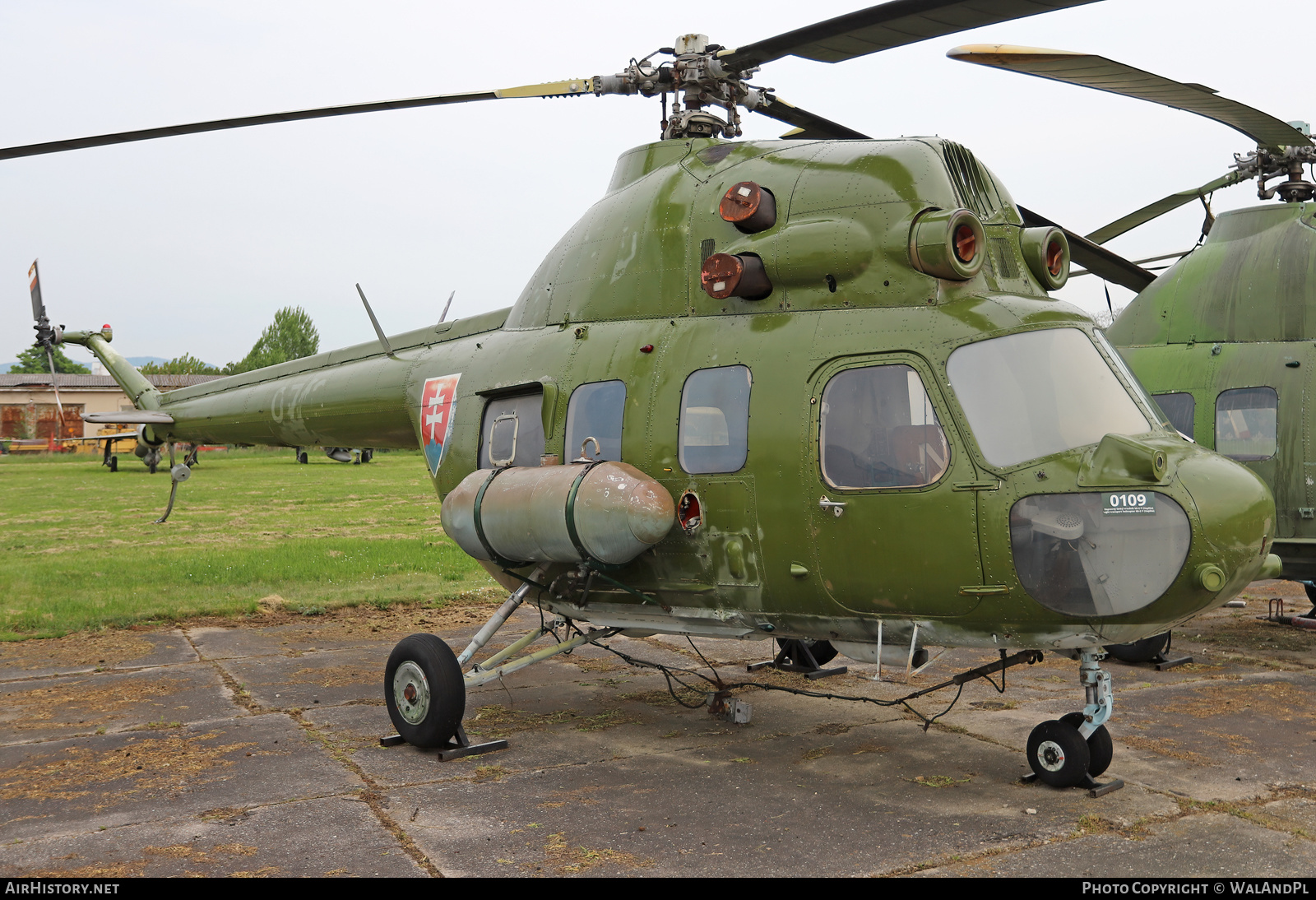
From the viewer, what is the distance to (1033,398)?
5.46m

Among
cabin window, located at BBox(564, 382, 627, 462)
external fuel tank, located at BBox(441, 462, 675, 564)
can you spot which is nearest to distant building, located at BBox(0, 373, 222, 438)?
external fuel tank, located at BBox(441, 462, 675, 564)

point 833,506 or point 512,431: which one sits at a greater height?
point 512,431

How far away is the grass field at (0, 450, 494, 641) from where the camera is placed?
524 inches

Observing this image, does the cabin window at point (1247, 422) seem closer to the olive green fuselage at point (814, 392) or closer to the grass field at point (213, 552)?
the olive green fuselage at point (814, 392)

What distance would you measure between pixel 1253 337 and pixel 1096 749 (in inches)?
249

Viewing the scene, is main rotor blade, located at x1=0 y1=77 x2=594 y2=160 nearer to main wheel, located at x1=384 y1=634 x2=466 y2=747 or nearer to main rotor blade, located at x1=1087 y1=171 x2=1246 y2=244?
main wheel, located at x1=384 y1=634 x2=466 y2=747

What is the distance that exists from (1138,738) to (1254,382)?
478cm

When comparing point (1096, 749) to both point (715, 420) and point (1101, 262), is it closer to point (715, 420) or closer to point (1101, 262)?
point (715, 420)

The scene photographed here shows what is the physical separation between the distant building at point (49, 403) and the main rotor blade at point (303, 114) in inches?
2734

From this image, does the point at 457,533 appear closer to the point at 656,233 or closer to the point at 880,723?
the point at 656,233

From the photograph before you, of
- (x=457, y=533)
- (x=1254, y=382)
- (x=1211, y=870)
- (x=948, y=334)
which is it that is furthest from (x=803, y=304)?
(x=1254, y=382)

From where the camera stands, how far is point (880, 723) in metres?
7.54

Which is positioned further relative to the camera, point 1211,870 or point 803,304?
point 803,304

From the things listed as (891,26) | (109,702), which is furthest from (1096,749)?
(109,702)
